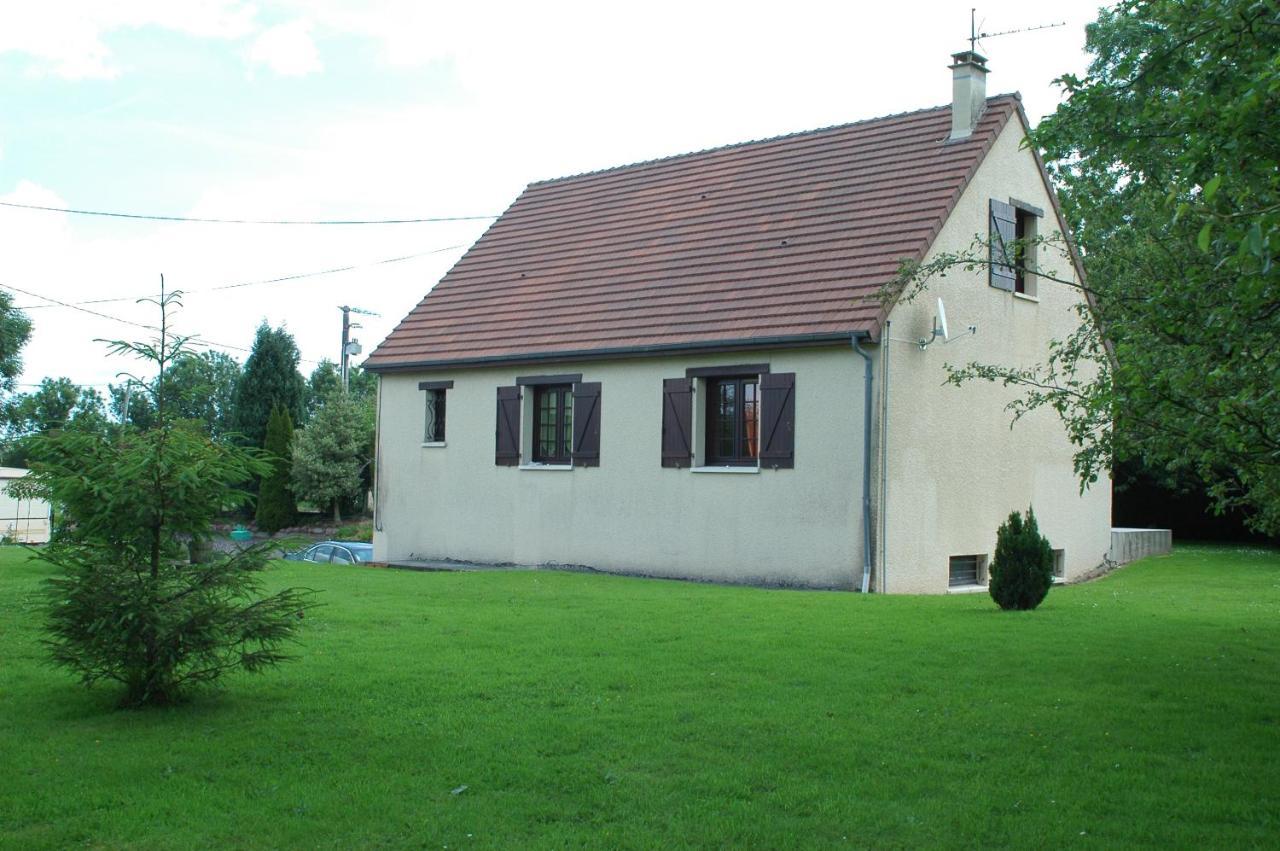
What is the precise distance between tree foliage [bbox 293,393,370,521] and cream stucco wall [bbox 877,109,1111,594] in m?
24.9

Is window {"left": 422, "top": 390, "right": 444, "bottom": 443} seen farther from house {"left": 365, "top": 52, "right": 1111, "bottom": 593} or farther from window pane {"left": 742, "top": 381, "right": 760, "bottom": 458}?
window pane {"left": 742, "top": 381, "right": 760, "bottom": 458}

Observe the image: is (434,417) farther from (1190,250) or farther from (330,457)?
(330,457)

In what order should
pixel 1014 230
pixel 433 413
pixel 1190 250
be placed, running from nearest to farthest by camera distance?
pixel 1190 250 < pixel 1014 230 < pixel 433 413

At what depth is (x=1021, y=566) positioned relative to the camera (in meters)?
14.0

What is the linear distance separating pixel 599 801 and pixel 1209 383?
453 centimetres

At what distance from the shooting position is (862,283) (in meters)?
18.5

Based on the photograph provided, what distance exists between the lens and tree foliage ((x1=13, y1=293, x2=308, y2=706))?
7.85m

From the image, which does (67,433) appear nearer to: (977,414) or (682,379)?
(682,379)

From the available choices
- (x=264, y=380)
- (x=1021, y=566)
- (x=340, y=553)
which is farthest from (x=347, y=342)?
(x=1021, y=566)

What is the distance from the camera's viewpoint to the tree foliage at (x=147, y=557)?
785 cm

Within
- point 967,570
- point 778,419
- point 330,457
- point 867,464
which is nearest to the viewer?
point 867,464

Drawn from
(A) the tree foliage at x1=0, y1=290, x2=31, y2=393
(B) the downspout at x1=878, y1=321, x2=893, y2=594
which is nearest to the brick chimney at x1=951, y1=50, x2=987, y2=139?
(B) the downspout at x1=878, y1=321, x2=893, y2=594

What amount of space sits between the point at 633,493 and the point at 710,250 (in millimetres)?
4525

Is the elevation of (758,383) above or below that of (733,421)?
above
